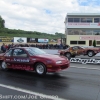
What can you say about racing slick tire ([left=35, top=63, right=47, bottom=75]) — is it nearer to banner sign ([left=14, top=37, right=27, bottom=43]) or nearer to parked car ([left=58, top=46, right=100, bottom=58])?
parked car ([left=58, top=46, right=100, bottom=58])

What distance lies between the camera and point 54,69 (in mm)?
8453

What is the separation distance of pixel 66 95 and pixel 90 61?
9152 mm

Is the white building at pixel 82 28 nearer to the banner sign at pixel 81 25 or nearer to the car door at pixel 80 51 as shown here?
the banner sign at pixel 81 25

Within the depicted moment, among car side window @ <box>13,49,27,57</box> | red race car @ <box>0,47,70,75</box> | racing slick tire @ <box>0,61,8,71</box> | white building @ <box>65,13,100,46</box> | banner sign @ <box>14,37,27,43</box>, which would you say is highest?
white building @ <box>65,13,100,46</box>

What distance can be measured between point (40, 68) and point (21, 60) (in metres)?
1.25

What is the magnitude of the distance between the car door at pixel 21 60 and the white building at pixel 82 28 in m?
38.1

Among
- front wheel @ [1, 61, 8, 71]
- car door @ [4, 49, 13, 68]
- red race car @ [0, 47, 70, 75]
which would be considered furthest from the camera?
front wheel @ [1, 61, 8, 71]

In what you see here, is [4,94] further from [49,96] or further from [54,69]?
[54,69]

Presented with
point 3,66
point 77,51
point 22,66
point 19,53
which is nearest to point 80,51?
point 77,51

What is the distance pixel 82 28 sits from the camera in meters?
47.3

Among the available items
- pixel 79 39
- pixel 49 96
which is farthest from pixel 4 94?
pixel 79 39

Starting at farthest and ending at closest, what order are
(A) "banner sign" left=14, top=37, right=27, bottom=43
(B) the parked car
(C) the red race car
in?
(A) "banner sign" left=14, top=37, right=27, bottom=43 → (B) the parked car → (C) the red race car

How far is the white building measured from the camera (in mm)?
47094

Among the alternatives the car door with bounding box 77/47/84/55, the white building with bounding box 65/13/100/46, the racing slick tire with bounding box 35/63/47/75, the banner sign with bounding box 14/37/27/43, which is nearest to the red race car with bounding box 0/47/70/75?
the racing slick tire with bounding box 35/63/47/75
